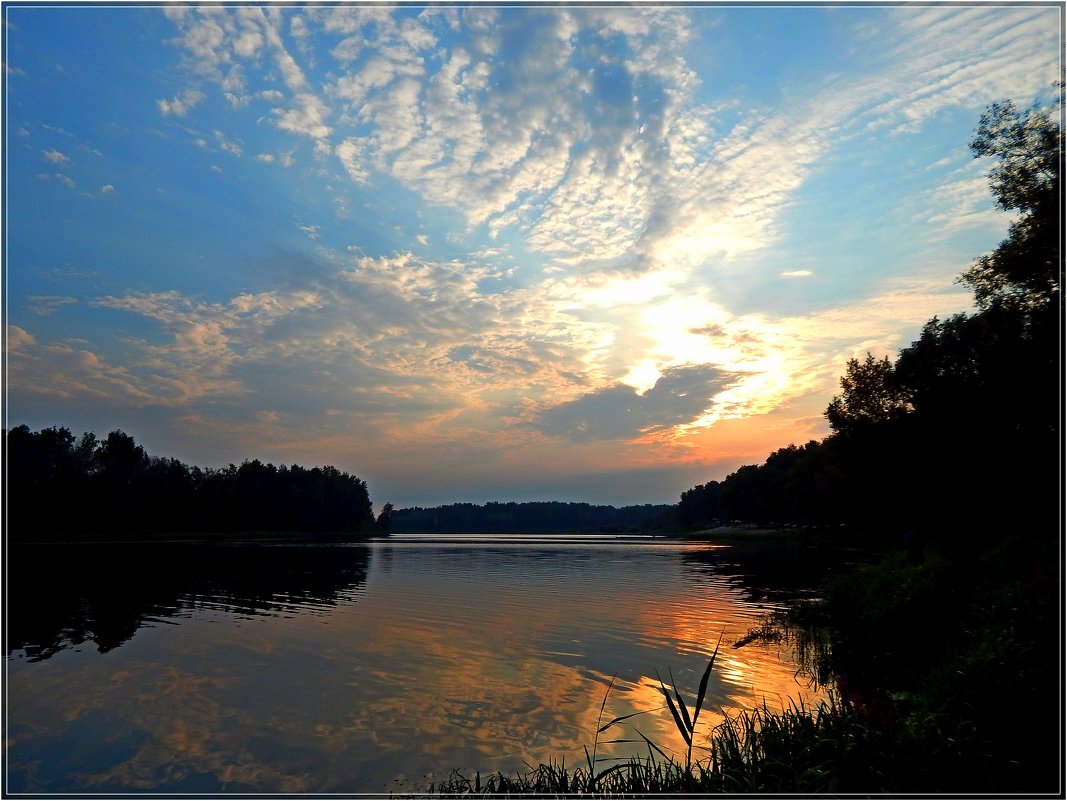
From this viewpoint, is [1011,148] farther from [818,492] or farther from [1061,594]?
[818,492]

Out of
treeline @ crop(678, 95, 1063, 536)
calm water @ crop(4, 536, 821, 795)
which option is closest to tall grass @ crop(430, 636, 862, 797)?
calm water @ crop(4, 536, 821, 795)

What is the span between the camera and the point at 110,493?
455 ft

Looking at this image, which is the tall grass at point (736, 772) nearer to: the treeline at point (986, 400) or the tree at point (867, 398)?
the treeline at point (986, 400)

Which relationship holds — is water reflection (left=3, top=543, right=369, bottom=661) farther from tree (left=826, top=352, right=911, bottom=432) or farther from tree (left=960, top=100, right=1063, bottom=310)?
tree (left=826, top=352, right=911, bottom=432)

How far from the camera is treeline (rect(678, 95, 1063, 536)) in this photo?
107 ft

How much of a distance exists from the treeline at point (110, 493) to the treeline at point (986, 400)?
132388 mm

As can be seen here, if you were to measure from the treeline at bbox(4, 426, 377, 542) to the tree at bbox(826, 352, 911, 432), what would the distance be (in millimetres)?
130370

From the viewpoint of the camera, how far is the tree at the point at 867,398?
2783 inches

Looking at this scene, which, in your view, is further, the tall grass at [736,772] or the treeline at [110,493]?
the treeline at [110,493]

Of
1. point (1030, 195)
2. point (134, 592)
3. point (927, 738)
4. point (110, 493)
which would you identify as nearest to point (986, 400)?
point (1030, 195)

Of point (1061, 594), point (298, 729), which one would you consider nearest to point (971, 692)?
point (1061, 594)

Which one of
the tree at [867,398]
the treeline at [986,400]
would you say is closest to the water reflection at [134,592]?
the treeline at [986,400]

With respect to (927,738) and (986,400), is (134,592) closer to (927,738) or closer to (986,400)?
(927,738)

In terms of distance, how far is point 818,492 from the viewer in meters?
118
